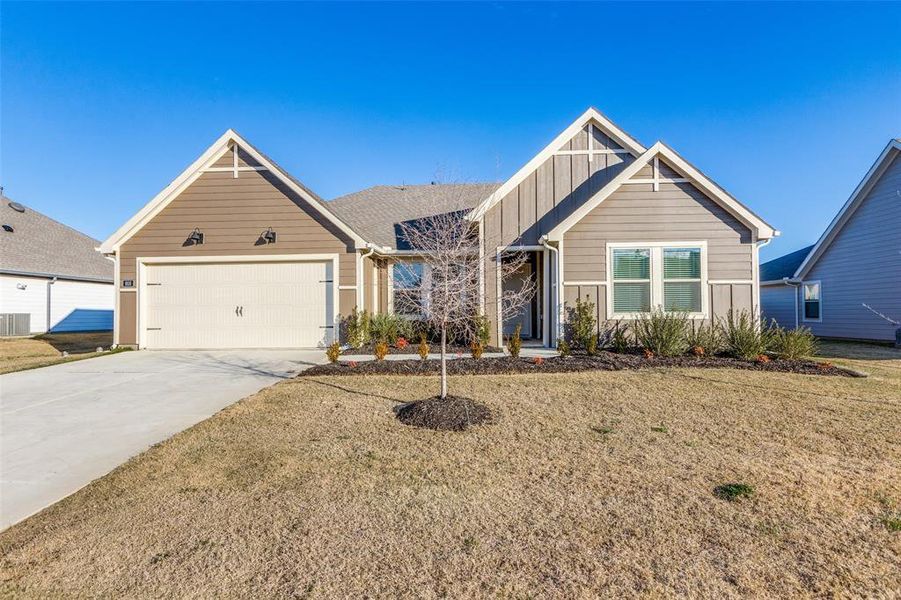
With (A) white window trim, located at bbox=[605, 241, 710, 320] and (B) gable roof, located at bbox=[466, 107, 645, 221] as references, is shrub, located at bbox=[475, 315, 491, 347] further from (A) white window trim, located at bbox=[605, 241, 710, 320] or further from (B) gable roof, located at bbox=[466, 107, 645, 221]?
(B) gable roof, located at bbox=[466, 107, 645, 221]

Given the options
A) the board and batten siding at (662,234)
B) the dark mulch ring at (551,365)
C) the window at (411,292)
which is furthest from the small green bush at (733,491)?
the board and batten siding at (662,234)

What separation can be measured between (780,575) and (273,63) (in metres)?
17.2

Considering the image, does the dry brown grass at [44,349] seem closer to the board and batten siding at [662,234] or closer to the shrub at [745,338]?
the board and batten siding at [662,234]

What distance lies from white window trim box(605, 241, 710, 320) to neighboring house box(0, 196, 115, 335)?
19.0m

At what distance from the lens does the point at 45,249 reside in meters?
18.1

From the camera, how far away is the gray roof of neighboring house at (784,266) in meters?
18.5

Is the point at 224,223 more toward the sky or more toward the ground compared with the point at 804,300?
more toward the sky

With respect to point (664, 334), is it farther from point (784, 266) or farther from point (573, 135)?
point (784, 266)

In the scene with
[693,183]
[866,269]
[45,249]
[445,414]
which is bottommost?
[445,414]

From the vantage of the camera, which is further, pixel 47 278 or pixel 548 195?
pixel 47 278

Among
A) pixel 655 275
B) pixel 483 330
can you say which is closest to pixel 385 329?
pixel 483 330

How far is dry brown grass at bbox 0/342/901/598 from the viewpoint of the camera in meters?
2.37

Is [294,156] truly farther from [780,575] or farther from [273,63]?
[780,575]

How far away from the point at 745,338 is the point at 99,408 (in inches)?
461
